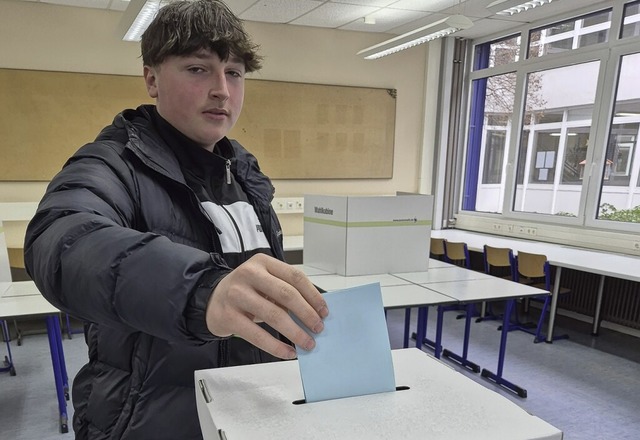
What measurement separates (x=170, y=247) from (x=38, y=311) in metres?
2.25

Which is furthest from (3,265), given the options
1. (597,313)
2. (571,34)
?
(571,34)

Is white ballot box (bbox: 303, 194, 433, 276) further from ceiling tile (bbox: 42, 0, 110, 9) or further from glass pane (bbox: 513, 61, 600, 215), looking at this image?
ceiling tile (bbox: 42, 0, 110, 9)

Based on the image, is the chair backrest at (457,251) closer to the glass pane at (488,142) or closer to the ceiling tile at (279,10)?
the glass pane at (488,142)

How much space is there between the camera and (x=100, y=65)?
13.5ft

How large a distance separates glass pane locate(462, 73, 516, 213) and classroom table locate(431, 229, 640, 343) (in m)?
0.73

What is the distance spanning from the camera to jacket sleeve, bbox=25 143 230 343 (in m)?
0.41

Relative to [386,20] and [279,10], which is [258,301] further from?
[386,20]

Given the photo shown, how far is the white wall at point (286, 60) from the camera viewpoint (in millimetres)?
3873

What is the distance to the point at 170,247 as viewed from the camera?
44 centimetres

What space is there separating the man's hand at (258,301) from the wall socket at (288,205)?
14.1ft

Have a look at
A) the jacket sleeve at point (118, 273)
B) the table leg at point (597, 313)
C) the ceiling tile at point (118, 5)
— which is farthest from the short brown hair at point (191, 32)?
the table leg at point (597, 313)

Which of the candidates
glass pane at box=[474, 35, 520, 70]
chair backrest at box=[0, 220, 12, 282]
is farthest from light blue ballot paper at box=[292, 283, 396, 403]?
glass pane at box=[474, 35, 520, 70]

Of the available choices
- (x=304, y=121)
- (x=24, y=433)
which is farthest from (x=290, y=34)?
(x=24, y=433)

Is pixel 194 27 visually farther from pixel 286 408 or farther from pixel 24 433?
pixel 24 433
